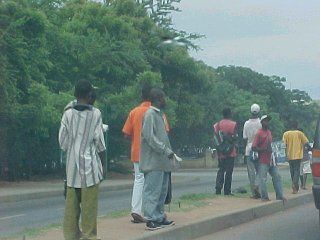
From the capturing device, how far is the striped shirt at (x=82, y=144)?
962 cm

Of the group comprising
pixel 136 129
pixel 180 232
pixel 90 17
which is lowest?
pixel 180 232

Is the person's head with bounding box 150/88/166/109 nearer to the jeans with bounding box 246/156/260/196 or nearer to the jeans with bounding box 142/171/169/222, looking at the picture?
the jeans with bounding box 142/171/169/222

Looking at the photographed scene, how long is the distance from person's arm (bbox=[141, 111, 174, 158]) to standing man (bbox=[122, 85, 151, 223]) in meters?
0.80

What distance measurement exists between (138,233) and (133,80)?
24.4 meters

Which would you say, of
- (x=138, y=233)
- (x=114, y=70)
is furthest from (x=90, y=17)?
(x=138, y=233)

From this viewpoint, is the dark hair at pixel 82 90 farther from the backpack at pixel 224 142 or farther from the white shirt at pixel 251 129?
the white shirt at pixel 251 129

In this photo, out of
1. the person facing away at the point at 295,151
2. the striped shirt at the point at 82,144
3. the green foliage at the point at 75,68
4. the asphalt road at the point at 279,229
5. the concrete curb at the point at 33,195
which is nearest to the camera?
the striped shirt at the point at 82,144

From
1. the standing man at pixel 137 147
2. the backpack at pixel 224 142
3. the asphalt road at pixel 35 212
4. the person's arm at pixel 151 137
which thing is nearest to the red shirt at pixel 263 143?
the backpack at pixel 224 142

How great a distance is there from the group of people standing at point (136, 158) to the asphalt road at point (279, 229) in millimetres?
953

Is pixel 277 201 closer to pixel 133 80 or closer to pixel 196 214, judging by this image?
pixel 196 214

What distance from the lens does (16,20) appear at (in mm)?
27734

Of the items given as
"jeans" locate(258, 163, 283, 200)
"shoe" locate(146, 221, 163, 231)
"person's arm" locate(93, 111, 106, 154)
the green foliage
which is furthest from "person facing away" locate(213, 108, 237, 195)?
the green foliage

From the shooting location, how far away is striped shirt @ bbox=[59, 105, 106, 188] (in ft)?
A: 31.6

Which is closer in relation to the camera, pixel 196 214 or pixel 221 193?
pixel 196 214
